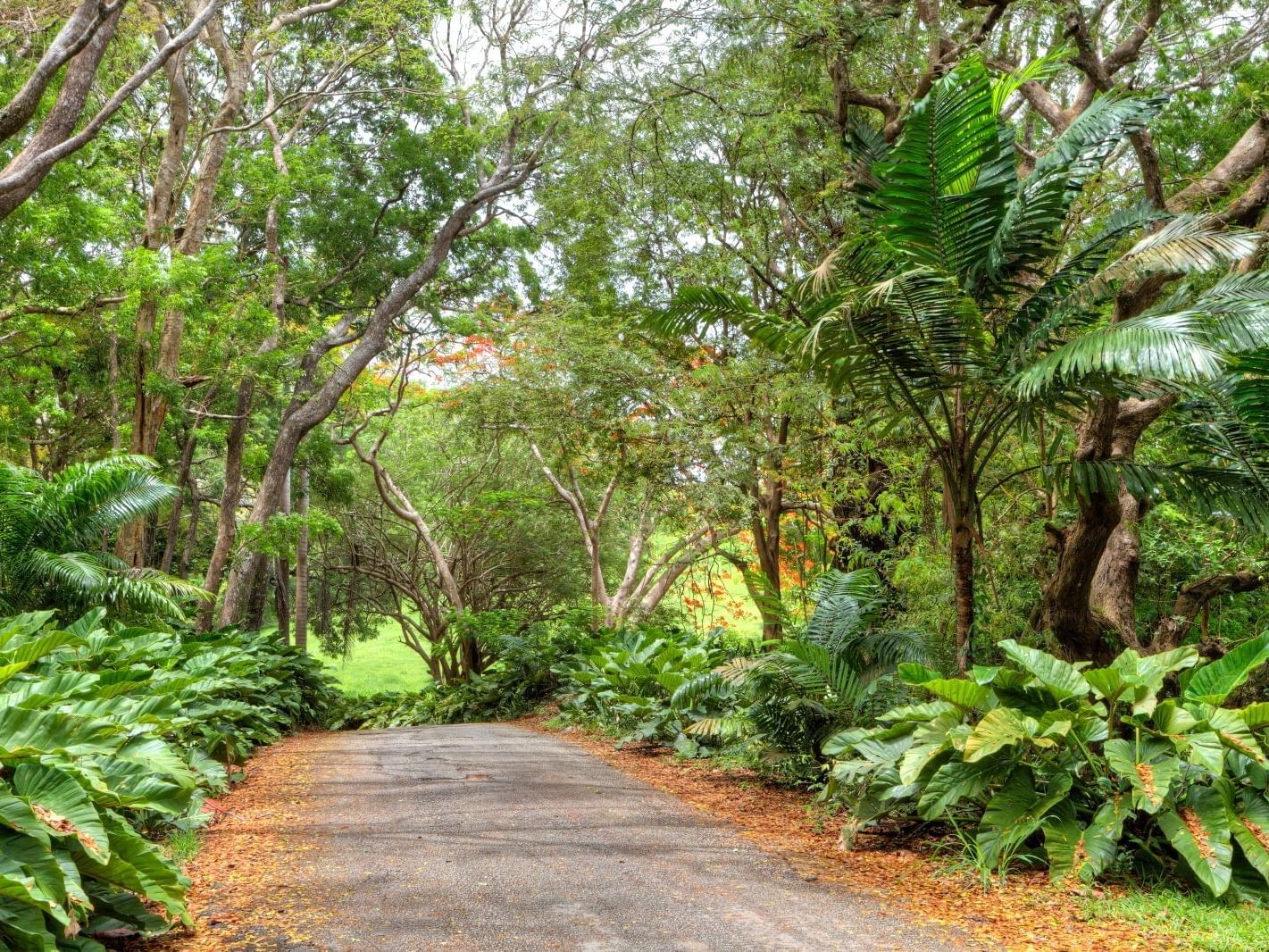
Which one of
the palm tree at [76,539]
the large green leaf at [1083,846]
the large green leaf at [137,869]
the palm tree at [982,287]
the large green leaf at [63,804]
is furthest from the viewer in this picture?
the palm tree at [76,539]

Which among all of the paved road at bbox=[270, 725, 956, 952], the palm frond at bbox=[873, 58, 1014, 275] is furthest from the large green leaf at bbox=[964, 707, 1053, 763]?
the palm frond at bbox=[873, 58, 1014, 275]

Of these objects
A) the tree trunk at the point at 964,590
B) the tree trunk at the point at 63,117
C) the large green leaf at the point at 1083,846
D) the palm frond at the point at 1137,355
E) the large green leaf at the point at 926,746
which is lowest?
the large green leaf at the point at 1083,846

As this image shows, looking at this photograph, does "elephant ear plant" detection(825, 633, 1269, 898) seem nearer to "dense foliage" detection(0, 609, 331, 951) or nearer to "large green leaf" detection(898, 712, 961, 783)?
"large green leaf" detection(898, 712, 961, 783)

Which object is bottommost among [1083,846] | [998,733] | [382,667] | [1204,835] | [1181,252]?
[382,667]

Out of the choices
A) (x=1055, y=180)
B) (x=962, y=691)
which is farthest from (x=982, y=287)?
(x=962, y=691)

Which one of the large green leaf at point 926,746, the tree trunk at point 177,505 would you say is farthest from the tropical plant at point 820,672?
the tree trunk at point 177,505

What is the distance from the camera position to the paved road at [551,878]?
3.95 meters

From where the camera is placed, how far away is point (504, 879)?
475 centimetres

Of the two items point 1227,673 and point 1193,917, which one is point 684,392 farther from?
point 1193,917

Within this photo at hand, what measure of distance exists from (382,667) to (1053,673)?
91.9ft

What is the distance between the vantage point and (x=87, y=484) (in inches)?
370

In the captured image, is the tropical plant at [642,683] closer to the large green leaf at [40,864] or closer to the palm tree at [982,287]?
the palm tree at [982,287]

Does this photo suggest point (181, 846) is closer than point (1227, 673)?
No

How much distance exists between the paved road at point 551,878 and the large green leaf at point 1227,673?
6.88ft
